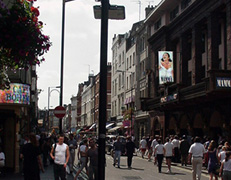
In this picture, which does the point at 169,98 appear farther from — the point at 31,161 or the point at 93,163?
the point at 31,161

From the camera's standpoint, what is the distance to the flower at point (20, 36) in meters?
7.60

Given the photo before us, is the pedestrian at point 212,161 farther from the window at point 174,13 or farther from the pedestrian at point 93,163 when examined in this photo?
the window at point 174,13

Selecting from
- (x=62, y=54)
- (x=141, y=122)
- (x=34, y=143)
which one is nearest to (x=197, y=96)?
(x=62, y=54)

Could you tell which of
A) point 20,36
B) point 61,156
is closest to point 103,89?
point 20,36

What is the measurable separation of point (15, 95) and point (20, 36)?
40.6 ft

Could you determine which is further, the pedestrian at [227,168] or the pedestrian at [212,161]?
the pedestrian at [212,161]

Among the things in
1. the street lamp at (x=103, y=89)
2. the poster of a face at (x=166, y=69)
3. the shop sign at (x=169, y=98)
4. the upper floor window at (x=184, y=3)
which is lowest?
the street lamp at (x=103, y=89)

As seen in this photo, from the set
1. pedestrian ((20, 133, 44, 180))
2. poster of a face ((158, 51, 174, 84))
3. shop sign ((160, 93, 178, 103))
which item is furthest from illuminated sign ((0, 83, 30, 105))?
poster of a face ((158, 51, 174, 84))

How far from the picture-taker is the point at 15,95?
19719 mm

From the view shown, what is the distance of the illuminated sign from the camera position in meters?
19.4

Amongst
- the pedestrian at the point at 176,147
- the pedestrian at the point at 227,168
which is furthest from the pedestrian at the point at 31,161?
the pedestrian at the point at 176,147

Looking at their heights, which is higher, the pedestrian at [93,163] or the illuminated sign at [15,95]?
the illuminated sign at [15,95]

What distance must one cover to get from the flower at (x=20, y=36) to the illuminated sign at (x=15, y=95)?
10.6 m

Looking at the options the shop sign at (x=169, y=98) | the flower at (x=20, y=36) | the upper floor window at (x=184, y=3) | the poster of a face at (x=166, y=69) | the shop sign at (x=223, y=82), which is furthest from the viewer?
the upper floor window at (x=184, y=3)
